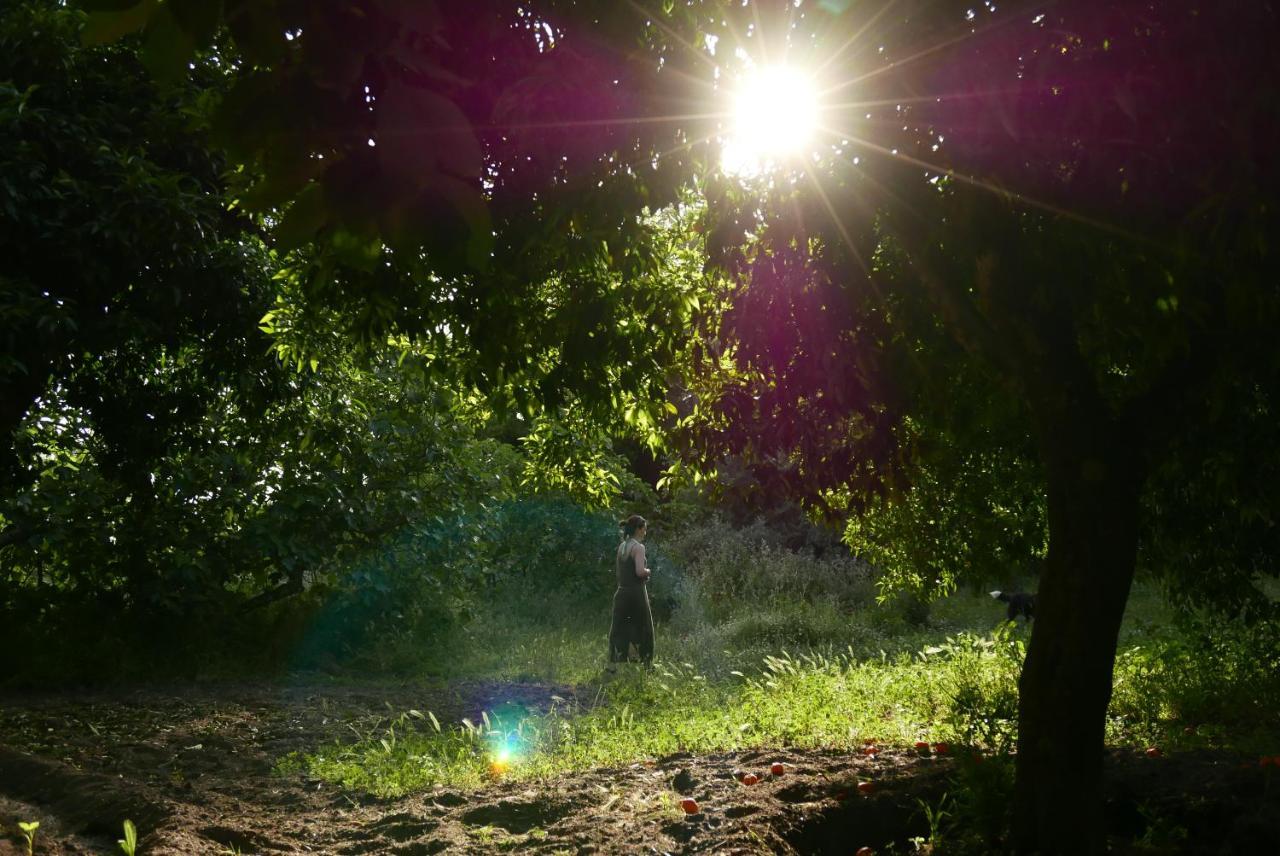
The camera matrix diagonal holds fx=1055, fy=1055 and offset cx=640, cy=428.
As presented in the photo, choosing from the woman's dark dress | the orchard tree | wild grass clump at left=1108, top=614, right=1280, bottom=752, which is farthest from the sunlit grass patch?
the orchard tree

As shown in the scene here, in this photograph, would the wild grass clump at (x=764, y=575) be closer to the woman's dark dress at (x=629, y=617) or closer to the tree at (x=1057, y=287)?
the woman's dark dress at (x=629, y=617)

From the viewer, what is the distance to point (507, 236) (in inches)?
177

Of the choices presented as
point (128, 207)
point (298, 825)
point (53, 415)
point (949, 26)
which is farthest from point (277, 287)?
point (949, 26)

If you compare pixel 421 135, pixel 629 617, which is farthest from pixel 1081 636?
pixel 629 617

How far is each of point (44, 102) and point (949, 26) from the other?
7828mm

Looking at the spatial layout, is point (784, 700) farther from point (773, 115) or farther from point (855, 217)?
point (773, 115)

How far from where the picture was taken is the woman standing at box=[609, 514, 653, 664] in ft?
37.3

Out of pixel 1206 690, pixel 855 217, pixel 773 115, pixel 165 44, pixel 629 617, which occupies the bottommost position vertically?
pixel 1206 690

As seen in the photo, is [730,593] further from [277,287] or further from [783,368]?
[783,368]

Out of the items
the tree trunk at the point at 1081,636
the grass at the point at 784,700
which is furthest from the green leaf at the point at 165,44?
the grass at the point at 784,700

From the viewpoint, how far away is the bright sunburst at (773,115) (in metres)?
3.96

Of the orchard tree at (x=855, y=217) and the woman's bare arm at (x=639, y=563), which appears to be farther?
the woman's bare arm at (x=639, y=563)

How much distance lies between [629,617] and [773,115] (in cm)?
819

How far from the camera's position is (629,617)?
38.1 feet
